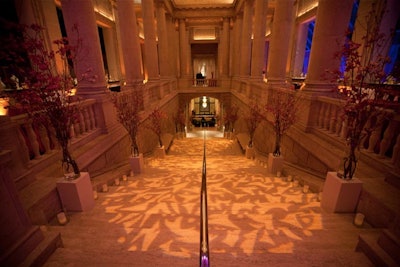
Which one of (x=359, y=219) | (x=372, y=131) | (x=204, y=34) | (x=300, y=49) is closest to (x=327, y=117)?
(x=372, y=131)

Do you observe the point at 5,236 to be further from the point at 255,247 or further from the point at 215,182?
the point at 215,182

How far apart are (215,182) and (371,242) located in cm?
257

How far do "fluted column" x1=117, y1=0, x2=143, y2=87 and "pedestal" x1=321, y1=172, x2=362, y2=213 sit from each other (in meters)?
6.67

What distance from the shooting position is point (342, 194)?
8.21 feet

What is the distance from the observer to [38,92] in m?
2.41

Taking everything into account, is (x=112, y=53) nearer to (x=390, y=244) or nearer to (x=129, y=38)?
(x=129, y=38)

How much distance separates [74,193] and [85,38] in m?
3.56

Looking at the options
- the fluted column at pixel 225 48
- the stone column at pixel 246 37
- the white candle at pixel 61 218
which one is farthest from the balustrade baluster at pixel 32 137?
the fluted column at pixel 225 48

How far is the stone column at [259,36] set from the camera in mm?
9981

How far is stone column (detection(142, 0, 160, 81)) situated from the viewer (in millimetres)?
9930

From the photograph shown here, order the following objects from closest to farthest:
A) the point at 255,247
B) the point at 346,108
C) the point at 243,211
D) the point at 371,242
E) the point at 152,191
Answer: the point at 371,242 → the point at 255,247 → the point at 346,108 → the point at 243,211 → the point at 152,191

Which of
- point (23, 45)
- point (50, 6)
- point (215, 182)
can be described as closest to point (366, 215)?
point (215, 182)

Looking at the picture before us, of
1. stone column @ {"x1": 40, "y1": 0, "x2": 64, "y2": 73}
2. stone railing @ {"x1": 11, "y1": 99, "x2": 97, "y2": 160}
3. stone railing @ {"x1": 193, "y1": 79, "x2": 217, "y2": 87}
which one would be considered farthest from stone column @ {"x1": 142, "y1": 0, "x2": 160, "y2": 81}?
stone railing @ {"x1": 193, "y1": 79, "x2": 217, "y2": 87}

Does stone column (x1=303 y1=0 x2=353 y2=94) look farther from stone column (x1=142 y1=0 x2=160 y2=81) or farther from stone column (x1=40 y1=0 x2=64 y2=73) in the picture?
stone column (x1=40 y1=0 x2=64 y2=73)
